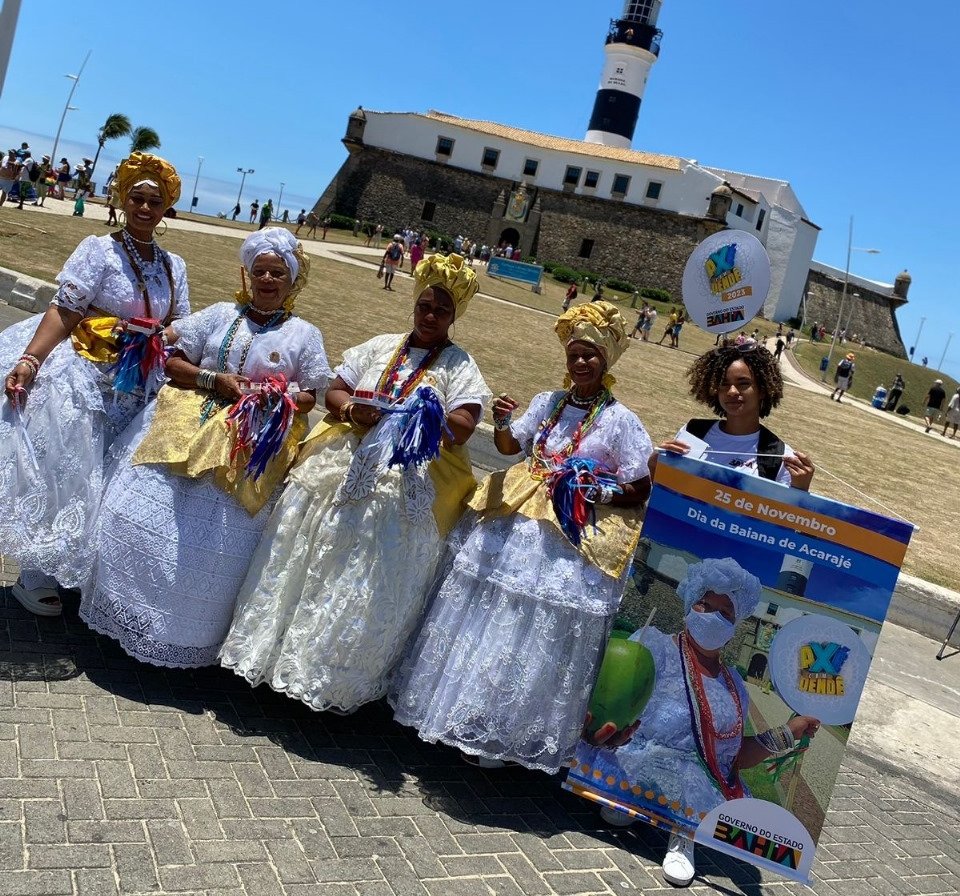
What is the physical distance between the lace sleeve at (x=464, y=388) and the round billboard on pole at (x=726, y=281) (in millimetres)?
1071

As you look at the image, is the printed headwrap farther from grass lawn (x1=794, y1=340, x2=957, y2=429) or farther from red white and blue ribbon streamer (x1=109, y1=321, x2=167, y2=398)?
grass lawn (x1=794, y1=340, x2=957, y2=429)

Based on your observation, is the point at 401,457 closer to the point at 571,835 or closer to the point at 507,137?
the point at 571,835

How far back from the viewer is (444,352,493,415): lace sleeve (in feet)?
13.4

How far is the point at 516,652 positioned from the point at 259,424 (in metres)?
1.51

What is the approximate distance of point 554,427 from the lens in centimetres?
420

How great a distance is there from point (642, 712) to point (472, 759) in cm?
82

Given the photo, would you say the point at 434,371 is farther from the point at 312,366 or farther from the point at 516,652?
the point at 516,652

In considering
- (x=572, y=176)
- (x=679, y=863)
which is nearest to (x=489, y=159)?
(x=572, y=176)

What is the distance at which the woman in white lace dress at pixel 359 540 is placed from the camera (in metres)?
3.80

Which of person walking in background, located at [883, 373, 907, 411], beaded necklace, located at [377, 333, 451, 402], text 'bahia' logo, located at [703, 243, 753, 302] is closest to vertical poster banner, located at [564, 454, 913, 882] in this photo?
text 'bahia' logo, located at [703, 243, 753, 302]

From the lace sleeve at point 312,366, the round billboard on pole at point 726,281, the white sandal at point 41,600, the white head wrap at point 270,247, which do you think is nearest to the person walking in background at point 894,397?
the round billboard on pole at point 726,281

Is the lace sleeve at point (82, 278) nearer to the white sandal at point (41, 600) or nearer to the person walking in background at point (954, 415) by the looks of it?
the white sandal at point (41, 600)

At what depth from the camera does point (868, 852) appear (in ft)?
13.8

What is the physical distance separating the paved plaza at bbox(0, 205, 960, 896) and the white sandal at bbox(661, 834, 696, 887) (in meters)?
0.05
